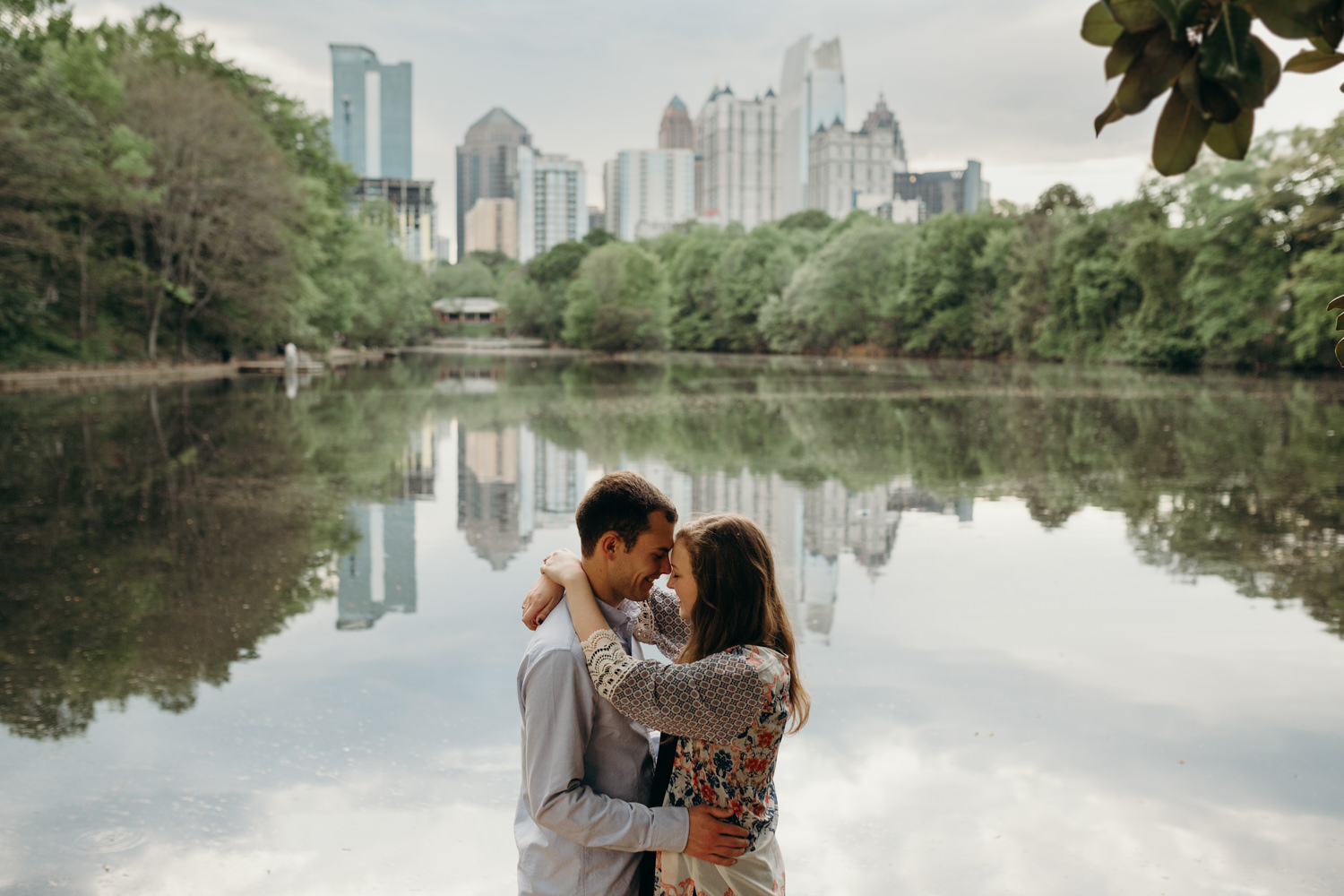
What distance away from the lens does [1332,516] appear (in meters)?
11.0

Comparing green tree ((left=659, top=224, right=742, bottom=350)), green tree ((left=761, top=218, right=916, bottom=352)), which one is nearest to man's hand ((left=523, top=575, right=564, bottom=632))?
green tree ((left=761, top=218, right=916, bottom=352))

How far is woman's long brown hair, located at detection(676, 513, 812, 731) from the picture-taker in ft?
7.02

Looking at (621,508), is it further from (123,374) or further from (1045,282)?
(1045,282)

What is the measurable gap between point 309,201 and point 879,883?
4529 cm

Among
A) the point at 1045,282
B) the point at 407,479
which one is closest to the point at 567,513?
the point at 407,479

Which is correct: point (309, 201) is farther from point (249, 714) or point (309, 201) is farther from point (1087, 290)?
point (249, 714)

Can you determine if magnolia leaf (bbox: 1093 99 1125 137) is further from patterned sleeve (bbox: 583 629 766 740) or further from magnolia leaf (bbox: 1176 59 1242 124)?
patterned sleeve (bbox: 583 629 766 740)

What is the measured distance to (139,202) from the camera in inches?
1371

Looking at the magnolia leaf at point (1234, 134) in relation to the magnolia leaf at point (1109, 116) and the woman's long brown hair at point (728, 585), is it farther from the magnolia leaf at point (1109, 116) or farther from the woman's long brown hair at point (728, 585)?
the woman's long brown hair at point (728, 585)

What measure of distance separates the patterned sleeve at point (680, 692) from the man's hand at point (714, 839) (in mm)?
207

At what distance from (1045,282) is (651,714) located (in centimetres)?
6125

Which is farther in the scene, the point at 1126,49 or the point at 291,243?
the point at 291,243

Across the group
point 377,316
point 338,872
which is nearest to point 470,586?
point 338,872

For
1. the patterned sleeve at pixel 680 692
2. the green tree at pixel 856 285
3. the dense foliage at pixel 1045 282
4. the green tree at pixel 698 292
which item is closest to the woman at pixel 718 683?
the patterned sleeve at pixel 680 692
